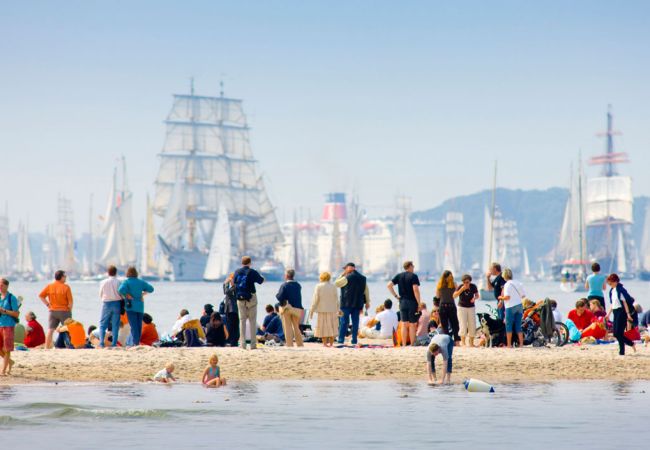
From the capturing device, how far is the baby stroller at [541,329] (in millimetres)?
24234

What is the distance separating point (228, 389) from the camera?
20.0 meters

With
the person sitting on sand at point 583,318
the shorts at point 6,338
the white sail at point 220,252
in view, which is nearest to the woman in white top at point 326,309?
the person sitting on sand at point 583,318

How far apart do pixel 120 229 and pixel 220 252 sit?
17.1 meters

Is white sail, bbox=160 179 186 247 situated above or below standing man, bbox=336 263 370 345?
above

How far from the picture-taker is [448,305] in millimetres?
23625

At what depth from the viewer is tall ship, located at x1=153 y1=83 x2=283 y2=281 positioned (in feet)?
590

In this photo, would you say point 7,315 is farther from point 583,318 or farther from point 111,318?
point 583,318

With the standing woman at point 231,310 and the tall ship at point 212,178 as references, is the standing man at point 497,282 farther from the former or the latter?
the tall ship at point 212,178

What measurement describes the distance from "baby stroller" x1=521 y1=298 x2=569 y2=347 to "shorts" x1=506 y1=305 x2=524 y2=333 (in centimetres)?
51

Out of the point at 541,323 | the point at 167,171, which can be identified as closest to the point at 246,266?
→ the point at 541,323

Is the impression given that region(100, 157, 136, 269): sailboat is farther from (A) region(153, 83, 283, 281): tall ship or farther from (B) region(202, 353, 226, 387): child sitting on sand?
(B) region(202, 353, 226, 387): child sitting on sand

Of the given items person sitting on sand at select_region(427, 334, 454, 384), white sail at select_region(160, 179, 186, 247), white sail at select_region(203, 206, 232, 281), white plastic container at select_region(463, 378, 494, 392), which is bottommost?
white plastic container at select_region(463, 378, 494, 392)

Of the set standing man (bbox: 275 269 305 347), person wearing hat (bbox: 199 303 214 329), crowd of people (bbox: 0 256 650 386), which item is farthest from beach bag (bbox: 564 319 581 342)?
person wearing hat (bbox: 199 303 214 329)

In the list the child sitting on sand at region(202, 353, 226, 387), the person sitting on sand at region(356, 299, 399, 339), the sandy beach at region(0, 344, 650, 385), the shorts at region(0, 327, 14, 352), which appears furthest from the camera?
the person sitting on sand at region(356, 299, 399, 339)
